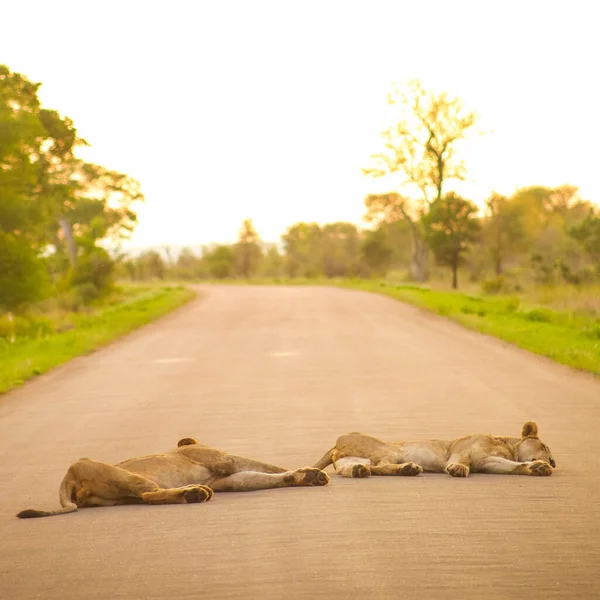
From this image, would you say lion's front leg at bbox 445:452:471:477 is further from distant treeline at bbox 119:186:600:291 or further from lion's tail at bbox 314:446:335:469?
distant treeline at bbox 119:186:600:291

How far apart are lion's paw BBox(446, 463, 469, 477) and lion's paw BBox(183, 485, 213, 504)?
1.91m

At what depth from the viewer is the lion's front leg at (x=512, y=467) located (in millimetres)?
7895

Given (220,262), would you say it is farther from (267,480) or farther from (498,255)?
(267,480)

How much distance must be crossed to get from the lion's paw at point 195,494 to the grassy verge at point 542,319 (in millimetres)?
10671

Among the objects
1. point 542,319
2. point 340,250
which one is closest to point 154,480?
point 542,319

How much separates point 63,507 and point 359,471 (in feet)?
7.24

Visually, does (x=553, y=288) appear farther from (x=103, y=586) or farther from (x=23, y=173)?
(x=103, y=586)

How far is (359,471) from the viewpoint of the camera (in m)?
7.91

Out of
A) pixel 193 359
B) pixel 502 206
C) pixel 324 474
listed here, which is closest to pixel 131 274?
pixel 502 206

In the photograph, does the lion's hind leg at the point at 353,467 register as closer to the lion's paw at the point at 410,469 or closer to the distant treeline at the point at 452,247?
the lion's paw at the point at 410,469

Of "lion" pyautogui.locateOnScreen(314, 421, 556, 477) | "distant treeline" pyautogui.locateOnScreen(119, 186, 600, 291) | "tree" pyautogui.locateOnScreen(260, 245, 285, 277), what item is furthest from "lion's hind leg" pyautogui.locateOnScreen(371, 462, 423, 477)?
Result: "tree" pyautogui.locateOnScreen(260, 245, 285, 277)

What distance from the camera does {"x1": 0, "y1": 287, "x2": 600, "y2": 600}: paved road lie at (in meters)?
5.39

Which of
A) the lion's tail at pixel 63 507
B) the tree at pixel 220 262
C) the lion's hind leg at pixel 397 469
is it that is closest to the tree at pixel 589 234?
the lion's hind leg at pixel 397 469

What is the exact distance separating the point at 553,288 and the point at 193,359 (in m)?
21.9
